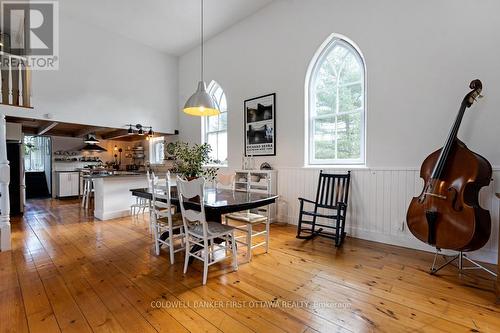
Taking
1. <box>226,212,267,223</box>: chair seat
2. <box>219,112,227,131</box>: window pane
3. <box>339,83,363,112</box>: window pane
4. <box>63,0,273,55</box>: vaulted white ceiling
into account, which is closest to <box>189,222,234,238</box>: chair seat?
<box>226,212,267,223</box>: chair seat

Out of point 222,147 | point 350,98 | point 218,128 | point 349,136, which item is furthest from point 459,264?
point 218,128

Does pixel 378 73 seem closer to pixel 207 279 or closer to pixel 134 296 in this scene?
pixel 207 279

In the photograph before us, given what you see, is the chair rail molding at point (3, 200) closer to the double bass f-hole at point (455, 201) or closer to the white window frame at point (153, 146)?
the white window frame at point (153, 146)

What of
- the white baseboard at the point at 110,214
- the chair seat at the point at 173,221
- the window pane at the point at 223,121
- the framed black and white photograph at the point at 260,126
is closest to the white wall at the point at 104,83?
the window pane at the point at 223,121

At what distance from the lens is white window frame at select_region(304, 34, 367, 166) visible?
11.1ft

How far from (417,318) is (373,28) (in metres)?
3.30

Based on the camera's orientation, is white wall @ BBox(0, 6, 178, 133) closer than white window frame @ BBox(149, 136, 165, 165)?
Yes

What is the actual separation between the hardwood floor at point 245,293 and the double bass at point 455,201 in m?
0.39

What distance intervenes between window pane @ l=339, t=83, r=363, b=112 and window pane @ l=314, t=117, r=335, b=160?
27 centimetres

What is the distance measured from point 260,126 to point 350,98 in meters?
1.68

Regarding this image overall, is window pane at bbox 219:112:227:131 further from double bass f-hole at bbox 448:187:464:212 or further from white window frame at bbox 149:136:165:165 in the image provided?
double bass f-hole at bbox 448:187:464:212

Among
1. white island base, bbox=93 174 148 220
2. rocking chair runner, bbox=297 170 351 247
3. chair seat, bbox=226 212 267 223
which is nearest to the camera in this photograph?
chair seat, bbox=226 212 267 223

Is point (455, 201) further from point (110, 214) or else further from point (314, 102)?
point (110, 214)

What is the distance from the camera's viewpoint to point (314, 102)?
13.0 feet
